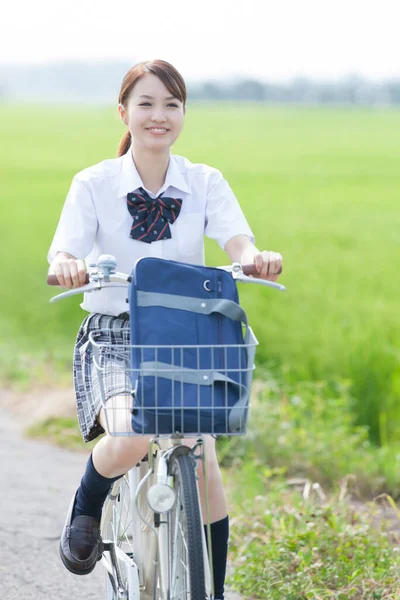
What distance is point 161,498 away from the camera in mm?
2643

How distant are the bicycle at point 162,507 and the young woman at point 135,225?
0.11 m

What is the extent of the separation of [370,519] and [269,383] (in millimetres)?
2435

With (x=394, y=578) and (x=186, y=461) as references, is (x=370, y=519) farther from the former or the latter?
(x=186, y=461)

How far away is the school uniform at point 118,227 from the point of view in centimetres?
308

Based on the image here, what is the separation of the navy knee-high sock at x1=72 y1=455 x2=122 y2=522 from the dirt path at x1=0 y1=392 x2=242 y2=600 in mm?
1019

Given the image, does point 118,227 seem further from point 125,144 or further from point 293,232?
point 293,232

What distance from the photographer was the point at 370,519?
4.80 metres

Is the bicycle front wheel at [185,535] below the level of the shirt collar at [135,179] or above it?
below

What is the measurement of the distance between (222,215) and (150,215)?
25 cm

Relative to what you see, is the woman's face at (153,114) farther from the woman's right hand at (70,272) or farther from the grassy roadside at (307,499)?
the grassy roadside at (307,499)

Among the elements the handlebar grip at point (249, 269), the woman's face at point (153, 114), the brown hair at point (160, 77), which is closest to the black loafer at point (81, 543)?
the handlebar grip at point (249, 269)

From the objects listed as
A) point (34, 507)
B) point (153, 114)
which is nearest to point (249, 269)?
point (153, 114)

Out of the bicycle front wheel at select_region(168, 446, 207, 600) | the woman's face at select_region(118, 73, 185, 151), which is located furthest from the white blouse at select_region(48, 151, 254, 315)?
the bicycle front wheel at select_region(168, 446, 207, 600)

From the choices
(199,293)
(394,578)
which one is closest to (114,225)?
(199,293)
